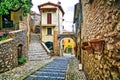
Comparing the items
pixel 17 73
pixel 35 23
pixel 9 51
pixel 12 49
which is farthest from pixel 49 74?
pixel 35 23

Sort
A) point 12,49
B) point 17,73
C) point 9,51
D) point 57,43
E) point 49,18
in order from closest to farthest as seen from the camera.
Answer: point 17,73 < point 9,51 < point 12,49 < point 57,43 < point 49,18

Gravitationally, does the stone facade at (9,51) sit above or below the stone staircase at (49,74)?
above

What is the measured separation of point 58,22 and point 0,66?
20.5 m

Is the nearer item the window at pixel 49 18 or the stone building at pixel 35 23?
the window at pixel 49 18

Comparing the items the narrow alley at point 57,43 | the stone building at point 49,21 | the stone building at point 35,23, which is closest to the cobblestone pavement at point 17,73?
the narrow alley at point 57,43

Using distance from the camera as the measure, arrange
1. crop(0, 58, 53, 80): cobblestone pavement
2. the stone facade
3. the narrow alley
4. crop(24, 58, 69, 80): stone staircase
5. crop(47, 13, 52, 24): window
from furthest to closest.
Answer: crop(47, 13, 52, 24): window
the stone facade
crop(0, 58, 53, 80): cobblestone pavement
crop(24, 58, 69, 80): stone staircase
the narrow alley

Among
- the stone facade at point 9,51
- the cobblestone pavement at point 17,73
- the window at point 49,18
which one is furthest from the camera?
the window at point 49,18

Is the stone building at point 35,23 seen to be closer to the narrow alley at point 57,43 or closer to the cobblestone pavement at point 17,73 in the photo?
the narrow alley at point 57,43

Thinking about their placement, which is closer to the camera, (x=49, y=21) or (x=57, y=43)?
(x=57, y=43)

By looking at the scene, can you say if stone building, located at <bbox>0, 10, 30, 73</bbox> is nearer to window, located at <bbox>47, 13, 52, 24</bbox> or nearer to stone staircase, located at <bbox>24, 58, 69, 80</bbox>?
stone staircase, located at <bbox>24, 58, 69, 80</bbox>

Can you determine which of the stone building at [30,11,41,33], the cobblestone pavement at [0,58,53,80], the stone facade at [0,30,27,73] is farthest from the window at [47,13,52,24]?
the cobblestone pavement at [0,58,53,80]

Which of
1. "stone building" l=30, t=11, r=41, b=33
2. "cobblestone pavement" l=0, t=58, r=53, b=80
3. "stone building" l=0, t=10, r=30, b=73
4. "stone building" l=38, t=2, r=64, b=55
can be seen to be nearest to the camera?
"cobblestone pavement" l=0, t=58, r=53, b=80

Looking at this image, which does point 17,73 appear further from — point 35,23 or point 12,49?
point 35,23

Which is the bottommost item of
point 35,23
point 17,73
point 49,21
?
point 17,73
